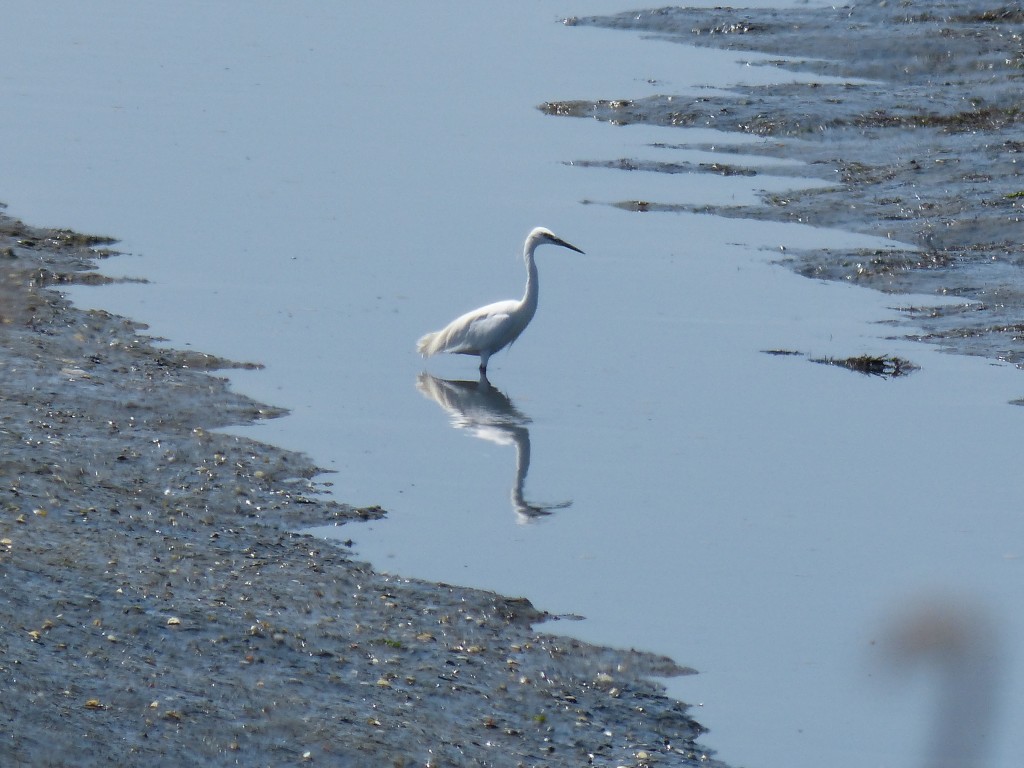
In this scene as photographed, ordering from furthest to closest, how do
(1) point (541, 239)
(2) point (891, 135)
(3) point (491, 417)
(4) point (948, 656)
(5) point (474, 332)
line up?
1. (2) point (891, 135)
2. (1) point (541, 239)
3. (5) point (474, 332)
4. (3) point (491, 417)
5. (4) point (948, 656)

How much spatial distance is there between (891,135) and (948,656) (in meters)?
21.8

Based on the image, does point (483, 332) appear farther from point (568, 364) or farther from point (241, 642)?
point (241, 642)

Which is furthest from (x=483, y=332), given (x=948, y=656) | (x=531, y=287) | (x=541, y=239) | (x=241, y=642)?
(x=948, y=656)

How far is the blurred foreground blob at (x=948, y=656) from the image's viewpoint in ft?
3.52

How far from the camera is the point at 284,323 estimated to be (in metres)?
12.6

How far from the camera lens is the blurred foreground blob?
1073mm

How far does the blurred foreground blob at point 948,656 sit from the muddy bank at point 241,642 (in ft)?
14.5

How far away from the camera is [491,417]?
11.0 metres

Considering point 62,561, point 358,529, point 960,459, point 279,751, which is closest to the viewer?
point 279,751

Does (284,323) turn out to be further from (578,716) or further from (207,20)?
(207,20)

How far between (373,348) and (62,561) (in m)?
5.69

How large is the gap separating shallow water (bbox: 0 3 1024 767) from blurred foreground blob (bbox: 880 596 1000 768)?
20 millimetres

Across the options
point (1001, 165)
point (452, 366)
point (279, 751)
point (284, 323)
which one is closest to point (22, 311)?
point (284, 323)

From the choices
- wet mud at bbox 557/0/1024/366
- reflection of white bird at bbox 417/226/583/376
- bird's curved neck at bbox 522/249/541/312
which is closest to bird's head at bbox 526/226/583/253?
bird's curved neck at bbox 522/249/541/312
